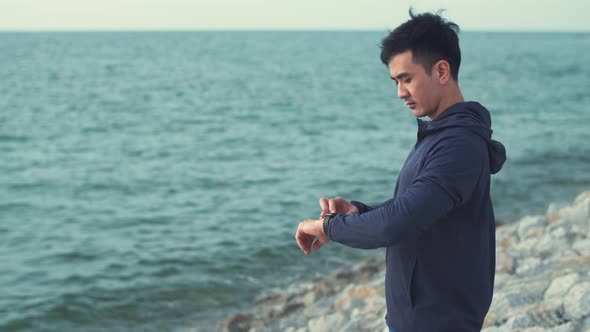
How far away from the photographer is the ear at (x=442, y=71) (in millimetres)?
2340

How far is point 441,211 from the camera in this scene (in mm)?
2111

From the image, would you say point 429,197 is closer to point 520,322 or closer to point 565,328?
point 565,328

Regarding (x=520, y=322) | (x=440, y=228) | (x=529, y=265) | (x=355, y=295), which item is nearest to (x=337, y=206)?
(x=440, y=228)

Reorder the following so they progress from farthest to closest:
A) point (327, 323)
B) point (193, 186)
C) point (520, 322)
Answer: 1. point (193, 186)
2. point (327, 323)
3. point (520, 322)

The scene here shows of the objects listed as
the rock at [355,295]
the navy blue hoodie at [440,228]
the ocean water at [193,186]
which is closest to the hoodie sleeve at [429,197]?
the navy blue hoodie at [440,228]

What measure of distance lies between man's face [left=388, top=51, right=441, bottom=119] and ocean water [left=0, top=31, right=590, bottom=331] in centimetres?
567

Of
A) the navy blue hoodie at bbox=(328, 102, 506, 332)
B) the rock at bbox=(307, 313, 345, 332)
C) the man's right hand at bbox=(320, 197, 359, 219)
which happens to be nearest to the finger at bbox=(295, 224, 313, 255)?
the man's right hand at bbox=(320, 197, 359, 219)

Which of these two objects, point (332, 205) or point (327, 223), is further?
point (332, 205)

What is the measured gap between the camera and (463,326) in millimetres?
2340

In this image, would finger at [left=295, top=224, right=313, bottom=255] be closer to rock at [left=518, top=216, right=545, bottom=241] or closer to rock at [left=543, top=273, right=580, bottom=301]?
rock at [left=543, top=273, right=580, bottom=301]

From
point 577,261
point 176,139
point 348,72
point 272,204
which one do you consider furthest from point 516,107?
point 348,72

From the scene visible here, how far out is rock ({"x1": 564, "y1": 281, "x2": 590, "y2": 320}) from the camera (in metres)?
4.72

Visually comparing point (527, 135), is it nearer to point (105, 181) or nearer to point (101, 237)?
point (105, 181)

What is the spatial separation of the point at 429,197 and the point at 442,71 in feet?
1.71
